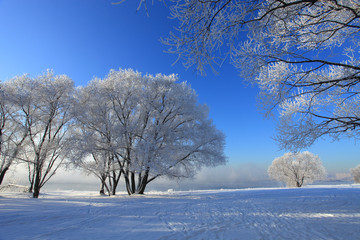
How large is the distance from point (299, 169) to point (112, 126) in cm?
3808

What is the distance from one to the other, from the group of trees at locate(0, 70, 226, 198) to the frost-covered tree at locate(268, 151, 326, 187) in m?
29.1

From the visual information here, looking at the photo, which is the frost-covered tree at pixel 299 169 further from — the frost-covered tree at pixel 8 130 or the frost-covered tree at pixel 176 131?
the frost-covered tree at pixel 8 130

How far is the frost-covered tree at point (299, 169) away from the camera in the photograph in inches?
1459

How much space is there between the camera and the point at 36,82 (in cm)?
1493

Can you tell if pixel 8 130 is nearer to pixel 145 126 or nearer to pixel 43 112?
pixel 43 112

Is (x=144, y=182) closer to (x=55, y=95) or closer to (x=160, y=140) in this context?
(x=160, y=140)

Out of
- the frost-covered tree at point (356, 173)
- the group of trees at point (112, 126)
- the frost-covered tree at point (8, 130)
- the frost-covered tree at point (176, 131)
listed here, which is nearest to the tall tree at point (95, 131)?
the group of trees at point (112, 126)

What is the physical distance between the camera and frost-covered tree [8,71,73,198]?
1428 cm

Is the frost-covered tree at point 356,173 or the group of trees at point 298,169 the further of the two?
the frost-covered tree at point 356,173

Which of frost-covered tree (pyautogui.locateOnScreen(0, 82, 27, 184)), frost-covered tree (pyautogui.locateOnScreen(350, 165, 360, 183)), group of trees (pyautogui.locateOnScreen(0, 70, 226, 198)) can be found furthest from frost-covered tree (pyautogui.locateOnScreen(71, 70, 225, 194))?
frost-covered tree (pyautogui.locateOnScreen(350, 165, 360, 183))

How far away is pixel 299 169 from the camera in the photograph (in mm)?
37281

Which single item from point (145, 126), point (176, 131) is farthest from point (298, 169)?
point (145, 126)

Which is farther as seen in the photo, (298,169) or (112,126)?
(298,169)

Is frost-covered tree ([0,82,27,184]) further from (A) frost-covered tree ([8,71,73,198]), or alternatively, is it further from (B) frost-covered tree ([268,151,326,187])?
(B) frost-covered tree ([268,151,326,187])
